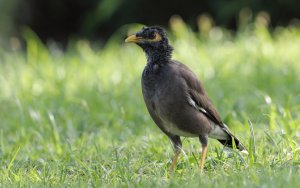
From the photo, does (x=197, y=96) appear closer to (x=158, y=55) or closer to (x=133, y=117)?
(x=158, y=55)

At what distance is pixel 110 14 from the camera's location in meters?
14.7

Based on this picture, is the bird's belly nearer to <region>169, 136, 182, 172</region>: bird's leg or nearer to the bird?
the bird

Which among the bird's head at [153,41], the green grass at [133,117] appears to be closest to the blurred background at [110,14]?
the green grass at [133,117]

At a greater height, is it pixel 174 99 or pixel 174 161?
pixel 174 99

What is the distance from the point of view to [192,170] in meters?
5.33

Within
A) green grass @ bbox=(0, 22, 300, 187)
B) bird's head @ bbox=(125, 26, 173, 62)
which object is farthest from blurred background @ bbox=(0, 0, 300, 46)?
bird's head @ bbox=(125, 26, 173, 62)

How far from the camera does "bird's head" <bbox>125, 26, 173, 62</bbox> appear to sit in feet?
19.9

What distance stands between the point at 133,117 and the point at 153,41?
75.2 inches

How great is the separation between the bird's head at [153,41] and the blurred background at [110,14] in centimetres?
685

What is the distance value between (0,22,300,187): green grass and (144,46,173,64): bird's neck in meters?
0.80

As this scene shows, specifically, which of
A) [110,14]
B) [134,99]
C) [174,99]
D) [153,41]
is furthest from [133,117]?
[110,14]

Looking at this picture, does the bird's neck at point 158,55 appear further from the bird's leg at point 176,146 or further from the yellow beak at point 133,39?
the bird's leg at point 176,146

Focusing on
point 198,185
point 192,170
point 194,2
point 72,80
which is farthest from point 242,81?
point 194,2

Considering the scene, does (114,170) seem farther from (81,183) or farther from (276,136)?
(276,136)
